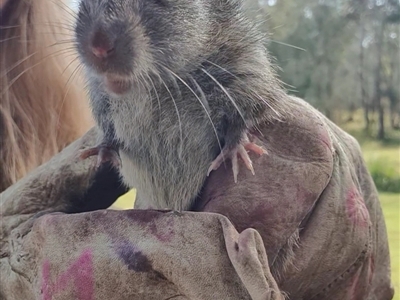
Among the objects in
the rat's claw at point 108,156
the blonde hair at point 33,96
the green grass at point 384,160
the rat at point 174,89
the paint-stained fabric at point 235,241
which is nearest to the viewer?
the paint-stained fabric at point 235,241

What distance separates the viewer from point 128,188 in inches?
42.0

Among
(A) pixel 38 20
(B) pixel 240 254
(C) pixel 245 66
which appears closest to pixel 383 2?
(A) pixel 38 20

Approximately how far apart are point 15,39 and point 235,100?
99 centimetres

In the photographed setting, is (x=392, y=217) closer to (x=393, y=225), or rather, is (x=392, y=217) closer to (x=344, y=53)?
(x=393, y=225)

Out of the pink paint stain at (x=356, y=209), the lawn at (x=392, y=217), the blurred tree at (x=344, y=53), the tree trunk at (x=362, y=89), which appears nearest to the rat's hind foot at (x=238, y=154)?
the pink paint stain at (x=356, y=209)

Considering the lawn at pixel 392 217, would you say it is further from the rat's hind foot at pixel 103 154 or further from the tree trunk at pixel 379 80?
the rat's hind foot at pixel 103 154

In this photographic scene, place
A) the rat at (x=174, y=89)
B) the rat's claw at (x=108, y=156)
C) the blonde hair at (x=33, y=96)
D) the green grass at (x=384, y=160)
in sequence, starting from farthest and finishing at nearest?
the green grass at (x=384, y=160), the blonde hair at (x=33, y=96), the rat's claw at (x=108, y=156), the rat at (x=174, y=89)

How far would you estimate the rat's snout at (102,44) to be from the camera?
2.59 ft

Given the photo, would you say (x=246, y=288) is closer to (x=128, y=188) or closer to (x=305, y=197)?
(x=305, y=197)

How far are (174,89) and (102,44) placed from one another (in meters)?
0.19

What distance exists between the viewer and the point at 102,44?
2.59 feet

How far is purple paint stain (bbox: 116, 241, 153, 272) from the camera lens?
76 centimetres

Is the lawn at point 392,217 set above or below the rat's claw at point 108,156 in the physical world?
below

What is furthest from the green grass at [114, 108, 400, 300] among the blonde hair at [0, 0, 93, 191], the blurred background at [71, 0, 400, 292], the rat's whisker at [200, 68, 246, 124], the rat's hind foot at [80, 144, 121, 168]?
the rat's whisker at [200, 68, 246, 124]
